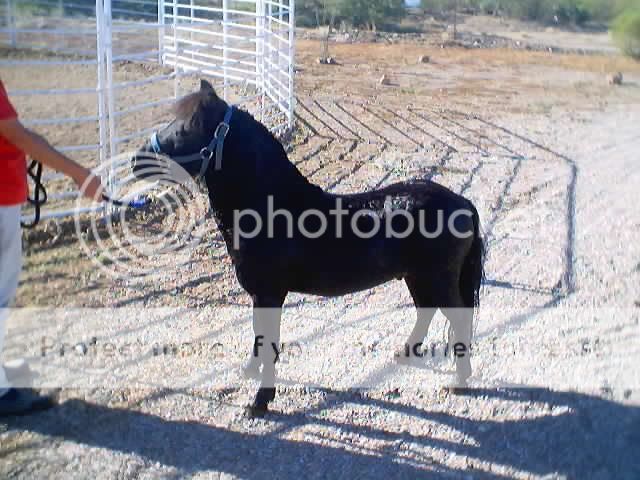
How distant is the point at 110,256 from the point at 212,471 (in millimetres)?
2785

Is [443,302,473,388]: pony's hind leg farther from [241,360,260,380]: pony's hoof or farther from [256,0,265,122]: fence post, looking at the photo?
[256,0,265,122]: fence post

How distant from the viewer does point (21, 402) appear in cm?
Answer: 341

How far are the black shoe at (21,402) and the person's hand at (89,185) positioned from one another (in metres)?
1.09

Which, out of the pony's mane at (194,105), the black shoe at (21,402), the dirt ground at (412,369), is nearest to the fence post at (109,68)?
the dirt ground at (412,369)

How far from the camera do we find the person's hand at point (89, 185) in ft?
9.96

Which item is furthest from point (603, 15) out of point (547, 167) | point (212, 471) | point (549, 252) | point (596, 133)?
point (212, 471)

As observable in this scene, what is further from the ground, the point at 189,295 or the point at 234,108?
the point at 234,108

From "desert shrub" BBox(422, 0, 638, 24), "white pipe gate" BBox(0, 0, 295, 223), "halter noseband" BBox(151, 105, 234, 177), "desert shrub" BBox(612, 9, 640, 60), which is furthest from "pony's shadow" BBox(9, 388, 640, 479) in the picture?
"desert shrub" BBox(612, 9, 640, 60)

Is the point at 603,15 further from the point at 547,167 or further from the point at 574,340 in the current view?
the point at 574,340

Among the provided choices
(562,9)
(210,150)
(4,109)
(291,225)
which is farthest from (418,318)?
(562,9)

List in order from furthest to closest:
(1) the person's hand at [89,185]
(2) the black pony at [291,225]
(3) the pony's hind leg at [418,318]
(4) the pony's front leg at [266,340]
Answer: (3) the pony's hind leg at [418,318] < (4) the pony's front leg at [266,340] < (2) the black pony at [291,225] < (1) the person's hand at [89,185]

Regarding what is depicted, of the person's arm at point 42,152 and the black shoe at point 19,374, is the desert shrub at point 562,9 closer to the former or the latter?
the person's arm at point 42,152

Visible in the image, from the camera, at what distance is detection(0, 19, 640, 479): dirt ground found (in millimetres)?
3207

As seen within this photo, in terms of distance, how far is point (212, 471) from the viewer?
3096 mm
